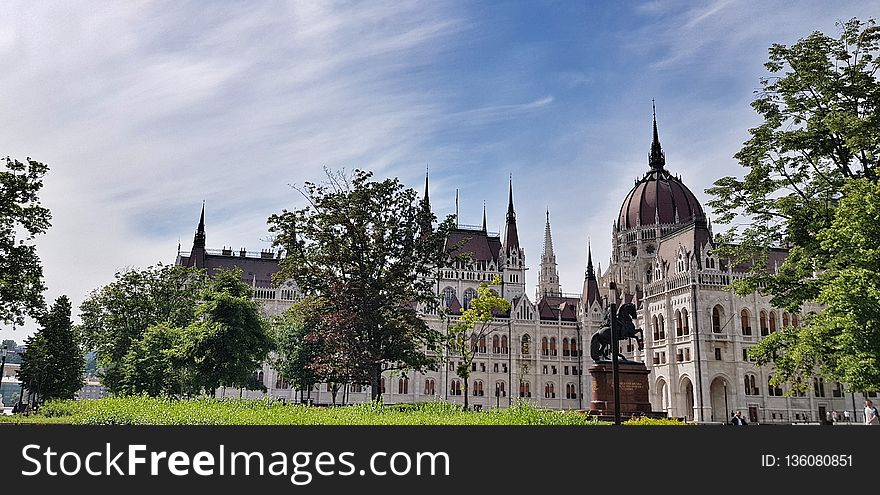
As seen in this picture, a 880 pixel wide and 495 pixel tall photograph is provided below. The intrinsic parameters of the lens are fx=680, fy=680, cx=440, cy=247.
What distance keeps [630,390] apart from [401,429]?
67.5 ft

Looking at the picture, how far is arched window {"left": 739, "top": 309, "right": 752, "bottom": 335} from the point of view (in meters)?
70.1

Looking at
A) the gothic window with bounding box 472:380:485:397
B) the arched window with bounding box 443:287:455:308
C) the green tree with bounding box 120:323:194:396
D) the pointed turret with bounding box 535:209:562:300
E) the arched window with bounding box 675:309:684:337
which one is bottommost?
the gothic window with bounding box 472:380:485:397

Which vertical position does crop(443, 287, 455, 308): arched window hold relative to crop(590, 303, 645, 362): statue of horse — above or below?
above

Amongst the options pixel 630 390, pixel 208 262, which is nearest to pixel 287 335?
pixel 208 262

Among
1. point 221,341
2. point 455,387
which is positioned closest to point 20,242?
point 221,341

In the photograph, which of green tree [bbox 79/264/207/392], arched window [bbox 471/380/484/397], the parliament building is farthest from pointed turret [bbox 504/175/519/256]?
green tree [bbox 79/264/207/392]

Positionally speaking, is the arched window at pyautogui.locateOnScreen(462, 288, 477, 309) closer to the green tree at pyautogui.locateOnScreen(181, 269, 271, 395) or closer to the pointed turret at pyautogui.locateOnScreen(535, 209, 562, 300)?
the pointed turret at pyautogui.locateOnScreen(535, 209, 562, 300)

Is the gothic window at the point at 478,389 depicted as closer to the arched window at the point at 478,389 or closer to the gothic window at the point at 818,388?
the arched window at the point at 478,389

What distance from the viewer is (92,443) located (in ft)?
32.7

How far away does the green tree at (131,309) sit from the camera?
4962cm

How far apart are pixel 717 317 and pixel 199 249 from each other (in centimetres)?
6818

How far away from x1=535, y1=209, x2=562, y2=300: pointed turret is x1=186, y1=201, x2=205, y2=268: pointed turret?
5435 cm

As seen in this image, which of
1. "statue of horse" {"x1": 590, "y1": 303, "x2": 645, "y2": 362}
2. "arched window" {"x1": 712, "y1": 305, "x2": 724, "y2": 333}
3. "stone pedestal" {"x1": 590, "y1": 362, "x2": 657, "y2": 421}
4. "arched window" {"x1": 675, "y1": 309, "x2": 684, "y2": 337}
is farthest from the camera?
"arched window" {"x1": 675, "y1": 309, "x2": 684, "y2": 337}

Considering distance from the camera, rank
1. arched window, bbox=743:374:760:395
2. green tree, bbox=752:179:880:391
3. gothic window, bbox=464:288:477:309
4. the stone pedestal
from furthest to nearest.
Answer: gothic window, bbox=464:288:477:309 → arched window, bbox=743:374:760:395 → the stone pedestal → green tree, bbox=752:179:880:391
